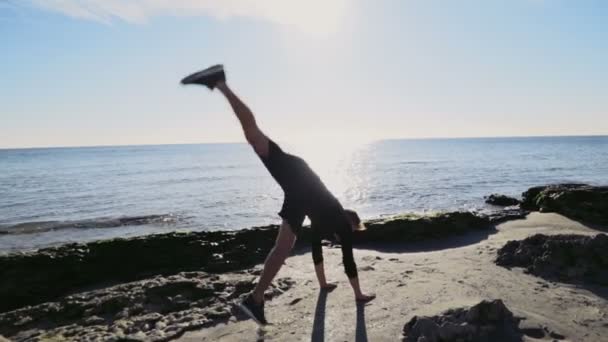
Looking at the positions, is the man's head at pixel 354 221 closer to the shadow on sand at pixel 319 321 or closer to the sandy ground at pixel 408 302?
the sandy ground at pixel 408 302

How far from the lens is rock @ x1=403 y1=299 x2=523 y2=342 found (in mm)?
3762

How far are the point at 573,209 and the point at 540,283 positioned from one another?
6796mm

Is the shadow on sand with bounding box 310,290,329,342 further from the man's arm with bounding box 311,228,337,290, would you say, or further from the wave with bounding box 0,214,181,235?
the wave with bounding box 0,214,181,235

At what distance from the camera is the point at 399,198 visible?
2366cm

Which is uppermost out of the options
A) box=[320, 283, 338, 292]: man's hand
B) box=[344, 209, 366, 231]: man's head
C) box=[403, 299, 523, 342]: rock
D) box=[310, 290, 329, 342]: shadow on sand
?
box=[344, 209, 366, 231]: man's head

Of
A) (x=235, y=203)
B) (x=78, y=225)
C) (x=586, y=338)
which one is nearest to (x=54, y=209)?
(x=78, y=225)

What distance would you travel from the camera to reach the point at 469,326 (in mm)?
3787

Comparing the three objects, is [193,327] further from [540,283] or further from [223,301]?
[540,283]

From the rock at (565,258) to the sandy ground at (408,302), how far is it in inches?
9.3

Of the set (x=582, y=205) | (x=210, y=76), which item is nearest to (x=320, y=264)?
(x=210, y=76)

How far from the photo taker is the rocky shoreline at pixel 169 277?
5.13 metres

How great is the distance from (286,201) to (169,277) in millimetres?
2832

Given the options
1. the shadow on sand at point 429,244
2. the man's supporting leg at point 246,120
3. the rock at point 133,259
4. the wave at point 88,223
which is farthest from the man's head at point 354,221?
the wave at point 88,223

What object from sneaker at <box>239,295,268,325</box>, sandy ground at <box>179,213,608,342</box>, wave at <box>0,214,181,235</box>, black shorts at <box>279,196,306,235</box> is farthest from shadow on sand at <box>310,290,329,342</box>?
wave at <box>0,214,181,235</box>
